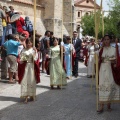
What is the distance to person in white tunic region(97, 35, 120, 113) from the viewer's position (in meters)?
8.40

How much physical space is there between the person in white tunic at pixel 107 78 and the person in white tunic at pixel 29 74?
78.0 inches

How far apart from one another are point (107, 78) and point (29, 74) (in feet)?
7.33

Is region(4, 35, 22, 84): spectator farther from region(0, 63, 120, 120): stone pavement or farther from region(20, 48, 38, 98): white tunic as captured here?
region(20, 48, 38, 98): white tunic

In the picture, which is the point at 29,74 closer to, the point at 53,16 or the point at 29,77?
the point at 29,77

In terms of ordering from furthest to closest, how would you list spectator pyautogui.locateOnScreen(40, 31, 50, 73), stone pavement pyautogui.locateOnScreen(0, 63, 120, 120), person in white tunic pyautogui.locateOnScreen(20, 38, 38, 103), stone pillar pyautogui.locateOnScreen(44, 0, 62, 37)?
stone pillar pyautogui.locateOnScreen(44, 0, 62, 37)
spectator pyautogui.locateOnScreen(40, 31, 50, 73)
person in white tunic pyautogui.locateOnScreen(20, 38, 38, 103)
stone pavement pyautogui.locateOnScreen(0, 63, 120, 120)

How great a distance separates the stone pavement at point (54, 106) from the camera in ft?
25.8

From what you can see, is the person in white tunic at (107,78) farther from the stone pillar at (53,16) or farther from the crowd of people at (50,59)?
the stone pillar at (53,16)

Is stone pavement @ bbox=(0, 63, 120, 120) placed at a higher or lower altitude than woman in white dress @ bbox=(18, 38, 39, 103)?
lower

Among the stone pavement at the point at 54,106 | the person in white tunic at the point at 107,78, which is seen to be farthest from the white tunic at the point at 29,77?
the person in white tunic at the point at 107,78


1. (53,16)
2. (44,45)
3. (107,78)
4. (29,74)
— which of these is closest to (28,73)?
(29,74)

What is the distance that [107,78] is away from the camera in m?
8.45

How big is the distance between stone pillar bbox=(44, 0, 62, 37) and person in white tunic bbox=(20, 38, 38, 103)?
22742mm

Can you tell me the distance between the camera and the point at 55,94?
1080 cm

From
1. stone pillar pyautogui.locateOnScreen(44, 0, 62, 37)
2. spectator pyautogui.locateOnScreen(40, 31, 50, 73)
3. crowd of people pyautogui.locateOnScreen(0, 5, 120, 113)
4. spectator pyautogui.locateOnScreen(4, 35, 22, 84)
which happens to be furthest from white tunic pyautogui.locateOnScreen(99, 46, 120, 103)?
stone pillar pyautogui.locateOnScreen(44, 0, 62, 37)
